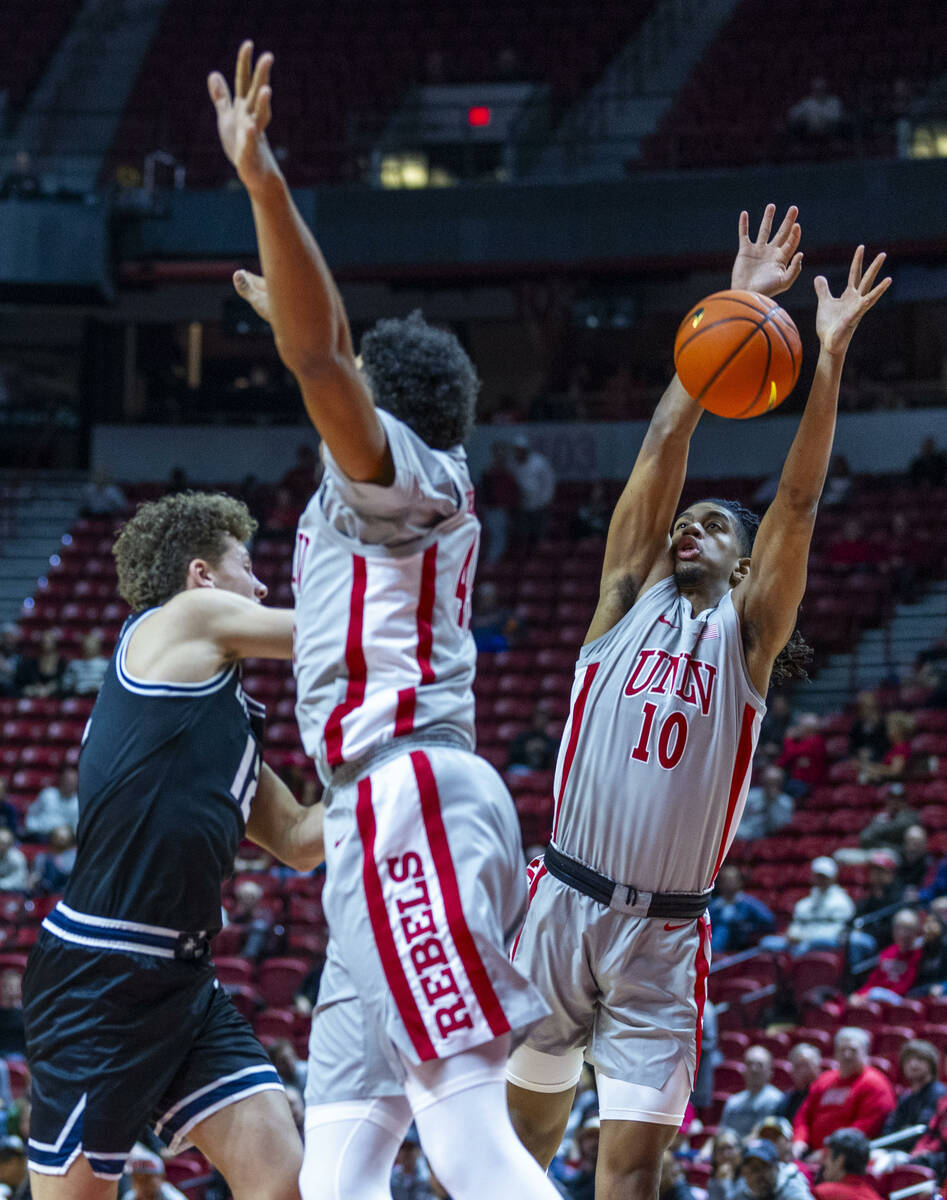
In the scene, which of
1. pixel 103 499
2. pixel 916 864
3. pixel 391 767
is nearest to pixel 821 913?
pixel 916 864

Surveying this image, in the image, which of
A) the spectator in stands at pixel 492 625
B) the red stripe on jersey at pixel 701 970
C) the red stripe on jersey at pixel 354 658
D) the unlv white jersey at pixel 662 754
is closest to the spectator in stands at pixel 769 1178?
the red stripe on jersey at pixel 701 970

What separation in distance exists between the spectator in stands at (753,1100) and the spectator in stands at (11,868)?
597 centimetres

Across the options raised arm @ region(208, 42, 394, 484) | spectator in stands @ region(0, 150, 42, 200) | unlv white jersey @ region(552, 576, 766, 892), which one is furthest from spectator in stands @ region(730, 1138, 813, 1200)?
spectator in stands @ region(0, 150, 42, 200)

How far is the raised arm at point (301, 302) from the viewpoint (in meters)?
2.80

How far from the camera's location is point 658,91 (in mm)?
20516

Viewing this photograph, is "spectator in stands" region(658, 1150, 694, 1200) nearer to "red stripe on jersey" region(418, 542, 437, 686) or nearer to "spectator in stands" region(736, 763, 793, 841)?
"red stripe on jersey" region(418, 542, 437, 686)

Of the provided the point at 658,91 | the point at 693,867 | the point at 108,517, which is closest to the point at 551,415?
the point at 658,91

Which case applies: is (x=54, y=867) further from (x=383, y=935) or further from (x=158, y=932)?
(x=383, y=935)

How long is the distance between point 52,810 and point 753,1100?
7.19m

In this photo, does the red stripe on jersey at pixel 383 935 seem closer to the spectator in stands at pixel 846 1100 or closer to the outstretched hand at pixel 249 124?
the outstretched hand at pixel 249 124

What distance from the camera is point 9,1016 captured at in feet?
35.0

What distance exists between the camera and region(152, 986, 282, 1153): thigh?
3.73 m

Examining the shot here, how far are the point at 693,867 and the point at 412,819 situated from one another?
1.48 m

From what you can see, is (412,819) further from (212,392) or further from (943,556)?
(212,392)
